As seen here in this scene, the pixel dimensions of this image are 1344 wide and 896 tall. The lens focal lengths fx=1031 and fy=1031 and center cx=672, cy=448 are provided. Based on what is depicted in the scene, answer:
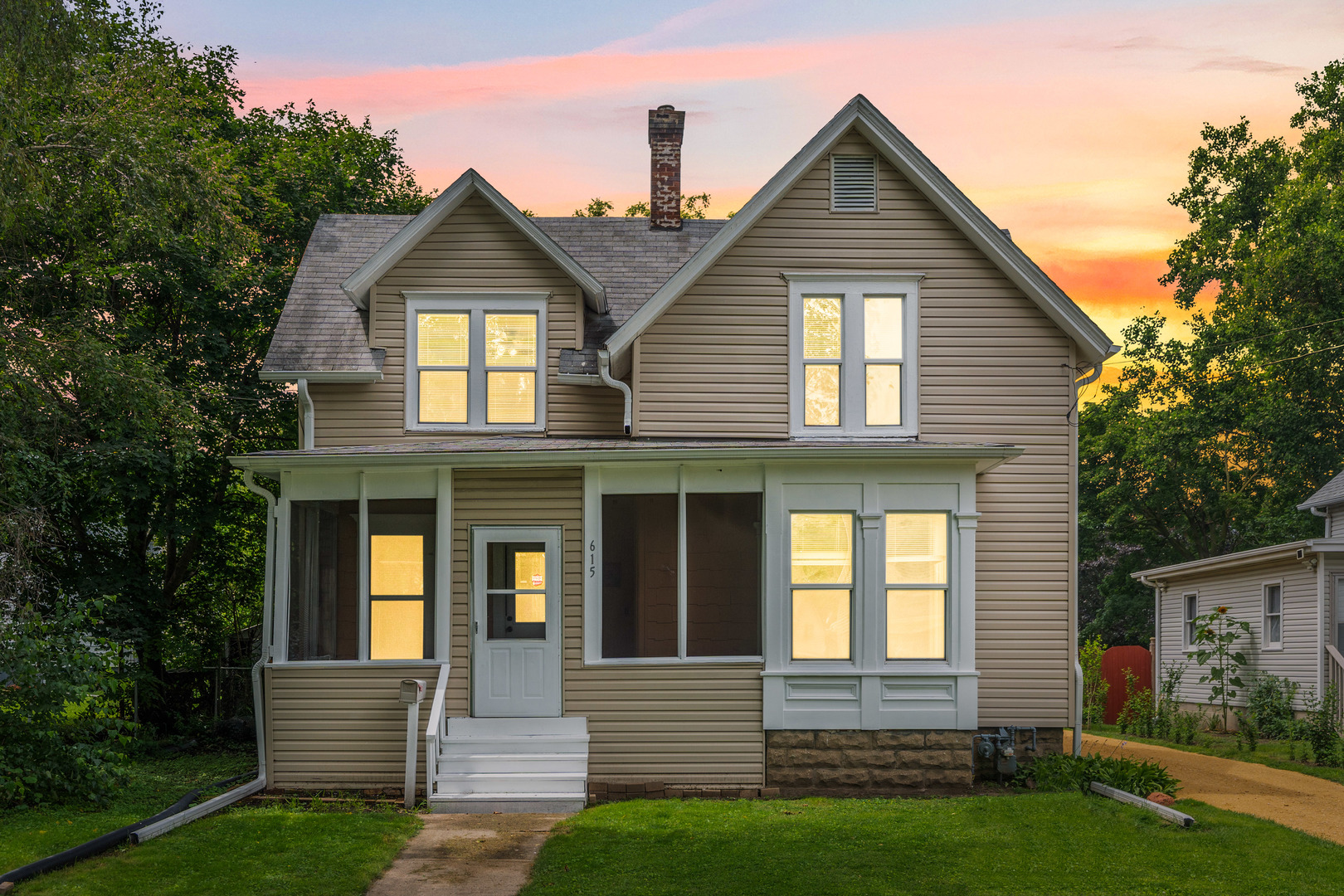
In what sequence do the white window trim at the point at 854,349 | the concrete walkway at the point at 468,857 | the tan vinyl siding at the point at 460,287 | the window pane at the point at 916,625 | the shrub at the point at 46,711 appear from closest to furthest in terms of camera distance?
the concrete walkway at the point at 468,857
the shrub at the point at 46,711
the window pane at the point at 916,625
the white window trim at the point at 854,349
the tan vinyl siding at the point at 460,287

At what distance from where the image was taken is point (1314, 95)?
3266 cm

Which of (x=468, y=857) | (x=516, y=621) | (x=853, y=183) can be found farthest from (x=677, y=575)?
(x=853, y=183)

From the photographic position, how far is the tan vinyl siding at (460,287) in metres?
13.0

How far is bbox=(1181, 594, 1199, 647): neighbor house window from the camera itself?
23.5 m

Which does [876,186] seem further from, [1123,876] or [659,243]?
[1123,876]

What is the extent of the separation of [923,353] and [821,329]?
127 cm

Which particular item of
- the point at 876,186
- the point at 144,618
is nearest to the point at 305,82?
the point at 144,618

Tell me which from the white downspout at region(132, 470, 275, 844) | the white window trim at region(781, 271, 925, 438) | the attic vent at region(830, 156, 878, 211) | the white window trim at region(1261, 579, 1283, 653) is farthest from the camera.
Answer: the white window trim at region(1261, 579, 1283, 653)

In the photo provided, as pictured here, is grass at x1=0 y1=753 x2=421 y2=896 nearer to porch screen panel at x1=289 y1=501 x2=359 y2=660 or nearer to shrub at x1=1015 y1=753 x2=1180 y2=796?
porch screen panel at x1=289 y1=501 x2=359 y2=660

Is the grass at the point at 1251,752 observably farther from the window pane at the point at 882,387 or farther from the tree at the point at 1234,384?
the tree at the point at 1234,384

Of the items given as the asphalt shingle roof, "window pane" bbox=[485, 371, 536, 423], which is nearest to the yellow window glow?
"window pane" bbox=[485, 371, 536, 423]

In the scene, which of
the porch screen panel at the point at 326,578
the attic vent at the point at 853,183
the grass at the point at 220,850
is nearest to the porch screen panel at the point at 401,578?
the porch screen panel at the point at 326,578

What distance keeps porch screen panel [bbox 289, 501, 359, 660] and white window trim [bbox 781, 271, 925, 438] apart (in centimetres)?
547

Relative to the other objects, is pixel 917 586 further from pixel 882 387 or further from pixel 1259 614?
pixel 1259 614
